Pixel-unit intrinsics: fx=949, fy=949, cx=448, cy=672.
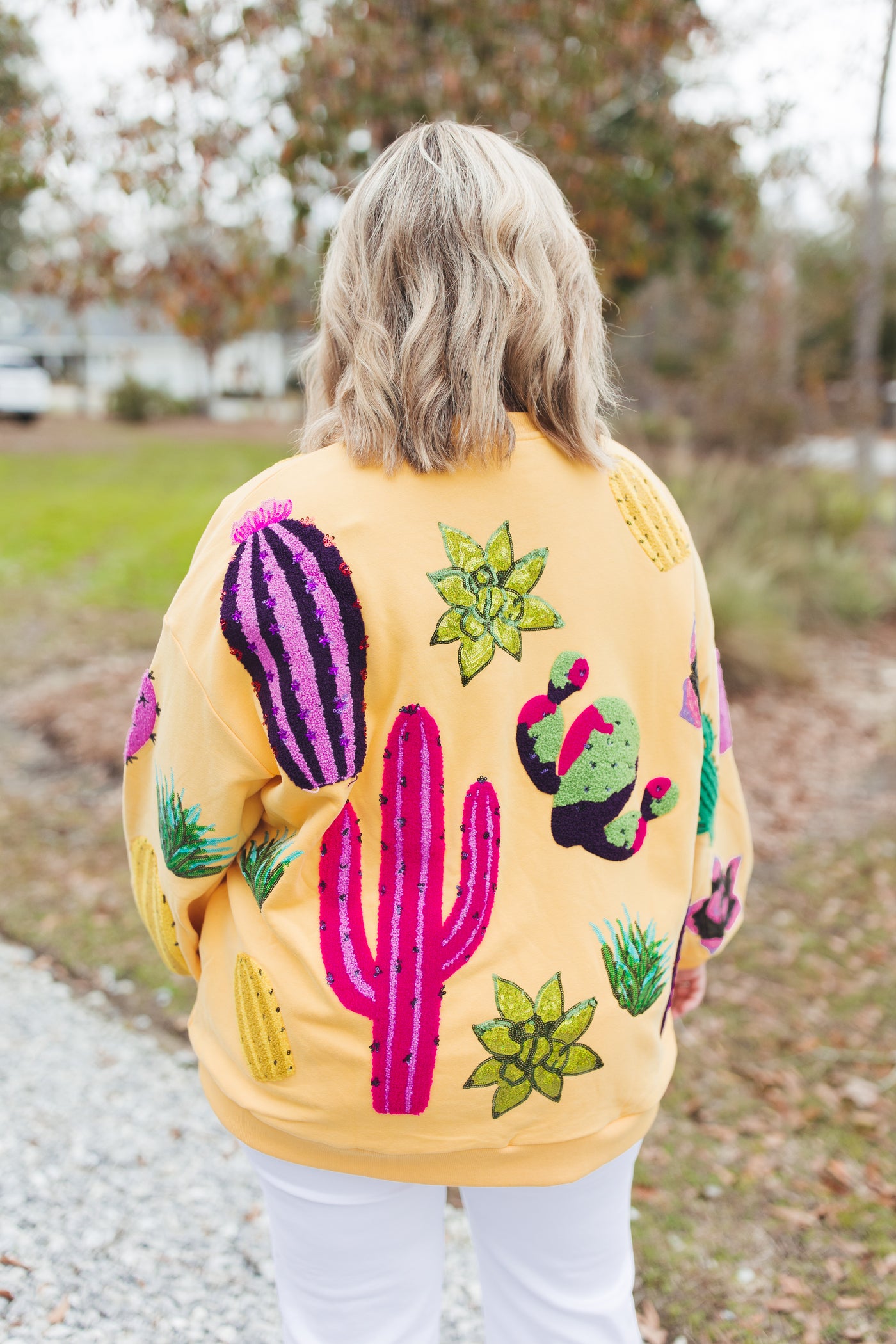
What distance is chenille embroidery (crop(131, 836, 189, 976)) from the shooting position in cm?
139

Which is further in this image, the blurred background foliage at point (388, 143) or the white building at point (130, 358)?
the white building at point (130, 358)

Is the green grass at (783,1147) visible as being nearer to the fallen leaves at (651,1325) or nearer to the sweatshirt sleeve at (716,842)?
the fallen leaves at (651,1325)

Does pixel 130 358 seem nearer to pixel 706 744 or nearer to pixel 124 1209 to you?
pixel 124 1209

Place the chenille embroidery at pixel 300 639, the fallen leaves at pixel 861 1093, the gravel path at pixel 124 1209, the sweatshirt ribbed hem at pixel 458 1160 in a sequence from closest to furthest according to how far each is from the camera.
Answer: the chenille embroidery at pixel 300 639 < the sweatshirt ribbed hem at pixel 458 1160 < the gravel path at pixel 124 1209 < the fallen leaves at pixel 861 1093

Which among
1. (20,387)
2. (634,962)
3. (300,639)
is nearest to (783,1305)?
(634,962)

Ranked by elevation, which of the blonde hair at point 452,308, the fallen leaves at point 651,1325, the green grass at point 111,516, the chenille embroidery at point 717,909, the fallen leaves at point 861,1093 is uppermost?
the blonde hair at point 452,308

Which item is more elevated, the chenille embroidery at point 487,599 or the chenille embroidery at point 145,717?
the chenille embroidery at point 487,599

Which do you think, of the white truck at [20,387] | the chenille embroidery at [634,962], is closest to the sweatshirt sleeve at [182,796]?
the chenille embroidery at [634,962]

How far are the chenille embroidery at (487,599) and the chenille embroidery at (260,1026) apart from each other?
473 mm

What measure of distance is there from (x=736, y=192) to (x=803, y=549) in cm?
378

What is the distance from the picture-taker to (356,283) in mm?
1177

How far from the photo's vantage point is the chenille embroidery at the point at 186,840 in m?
1.24

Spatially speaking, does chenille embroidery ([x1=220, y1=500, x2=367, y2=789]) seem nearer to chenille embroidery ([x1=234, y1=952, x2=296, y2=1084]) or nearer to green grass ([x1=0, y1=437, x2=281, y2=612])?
chenille embroidery ([x1=234, y1=952, x2=296, y2=1084])

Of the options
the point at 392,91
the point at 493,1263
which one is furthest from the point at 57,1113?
the point at 392,91
